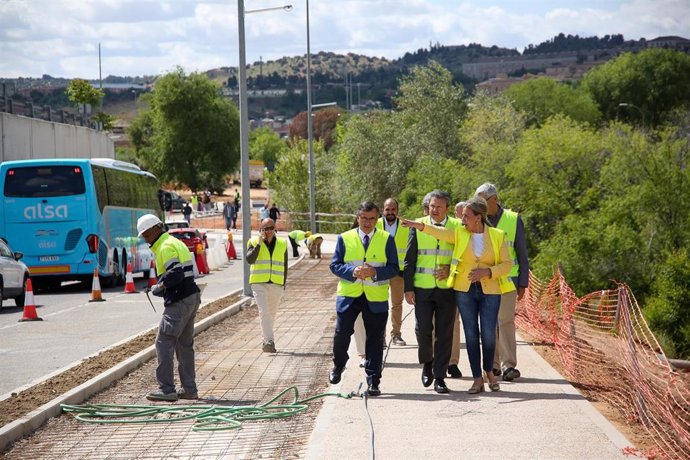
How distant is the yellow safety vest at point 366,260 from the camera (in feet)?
36.1

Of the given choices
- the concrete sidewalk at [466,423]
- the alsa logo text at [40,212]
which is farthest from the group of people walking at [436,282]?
the alsa logo text at [40,212]

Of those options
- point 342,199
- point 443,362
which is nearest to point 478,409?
point 443,362

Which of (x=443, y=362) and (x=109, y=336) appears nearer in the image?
(x=443, y=362)

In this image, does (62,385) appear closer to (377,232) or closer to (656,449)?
(377,232)

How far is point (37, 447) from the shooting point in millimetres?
9430

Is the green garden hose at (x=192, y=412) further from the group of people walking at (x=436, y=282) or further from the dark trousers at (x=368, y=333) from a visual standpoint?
the group of people walking at (x=436, y=282)

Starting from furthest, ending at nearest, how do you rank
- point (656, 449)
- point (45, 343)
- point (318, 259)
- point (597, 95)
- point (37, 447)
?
1. point (597, 95)
2. point (318, 259)
3. point (45, 343)
4. point (37, 447)
5. point (656, 449)

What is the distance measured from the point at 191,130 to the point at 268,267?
3711 inches

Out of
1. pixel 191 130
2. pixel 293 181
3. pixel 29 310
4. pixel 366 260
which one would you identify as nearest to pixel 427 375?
pixel 366 260

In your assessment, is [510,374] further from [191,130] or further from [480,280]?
[191,130]

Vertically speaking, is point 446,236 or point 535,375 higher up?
point 446,236

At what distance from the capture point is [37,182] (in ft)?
98.0

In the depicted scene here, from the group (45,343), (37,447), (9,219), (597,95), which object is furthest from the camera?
(597,95)

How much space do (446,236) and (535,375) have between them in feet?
6.60
